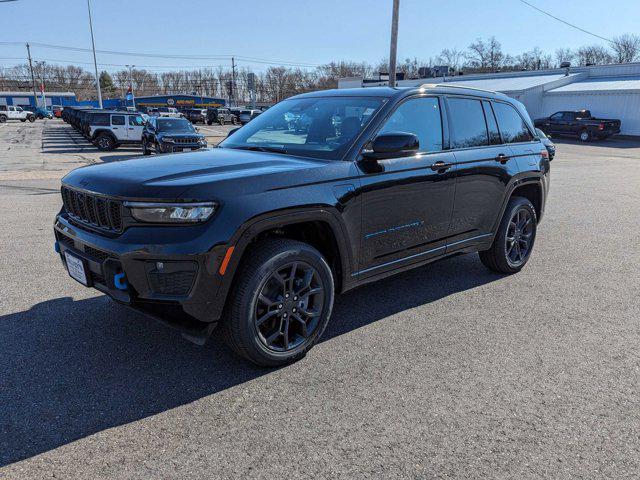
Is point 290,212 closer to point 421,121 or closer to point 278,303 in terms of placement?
point 278,303

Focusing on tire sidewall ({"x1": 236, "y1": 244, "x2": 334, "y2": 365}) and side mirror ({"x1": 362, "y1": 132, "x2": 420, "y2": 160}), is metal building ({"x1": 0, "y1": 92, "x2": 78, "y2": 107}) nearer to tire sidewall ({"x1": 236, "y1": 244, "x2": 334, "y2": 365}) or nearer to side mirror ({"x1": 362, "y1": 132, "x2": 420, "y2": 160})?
→ side mirror ({"x1": 362, "y1": 132, "x2": 420, "y2": 160})

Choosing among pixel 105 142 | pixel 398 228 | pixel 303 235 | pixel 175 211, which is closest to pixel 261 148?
pixel 303 235

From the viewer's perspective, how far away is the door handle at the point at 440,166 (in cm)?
411

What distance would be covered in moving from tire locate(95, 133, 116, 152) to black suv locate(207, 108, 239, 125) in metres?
31.5

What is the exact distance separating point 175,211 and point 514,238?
3.84 metres

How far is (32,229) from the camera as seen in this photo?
7.04 metres

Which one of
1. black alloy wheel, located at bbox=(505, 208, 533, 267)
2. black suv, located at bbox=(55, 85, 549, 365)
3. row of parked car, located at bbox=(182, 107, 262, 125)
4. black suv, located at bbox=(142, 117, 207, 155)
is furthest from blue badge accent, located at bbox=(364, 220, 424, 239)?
row of parked car, located at bbox=(182, 107, 262, 125)

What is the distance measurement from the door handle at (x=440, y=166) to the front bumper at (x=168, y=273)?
2.07 metres

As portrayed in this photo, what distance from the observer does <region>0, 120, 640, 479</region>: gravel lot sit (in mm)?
Result: 2432

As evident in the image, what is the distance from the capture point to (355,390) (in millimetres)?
3051

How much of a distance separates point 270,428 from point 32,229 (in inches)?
233

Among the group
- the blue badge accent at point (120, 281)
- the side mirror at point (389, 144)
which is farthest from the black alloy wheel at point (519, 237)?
the blue badge accent at point (120, 281)

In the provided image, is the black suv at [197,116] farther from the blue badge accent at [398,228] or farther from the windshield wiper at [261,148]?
the blue badge accent at [398,228]

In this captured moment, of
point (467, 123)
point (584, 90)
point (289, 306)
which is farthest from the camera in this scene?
point (584, 90)
